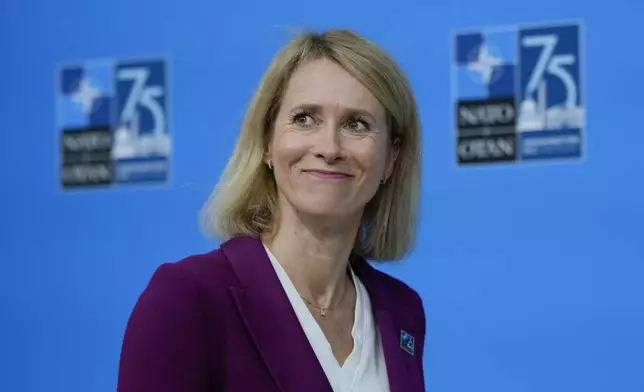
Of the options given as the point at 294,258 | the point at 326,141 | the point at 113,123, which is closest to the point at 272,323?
the point at 294,258

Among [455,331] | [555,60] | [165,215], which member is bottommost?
[455,331]

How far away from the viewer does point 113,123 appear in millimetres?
3004

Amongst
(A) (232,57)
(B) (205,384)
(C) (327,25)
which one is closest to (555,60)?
(C) (327,25)

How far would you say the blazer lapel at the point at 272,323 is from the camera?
1448 millimetres

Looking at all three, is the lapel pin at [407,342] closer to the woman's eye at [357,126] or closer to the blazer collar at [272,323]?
the blazer collar at [272,323]

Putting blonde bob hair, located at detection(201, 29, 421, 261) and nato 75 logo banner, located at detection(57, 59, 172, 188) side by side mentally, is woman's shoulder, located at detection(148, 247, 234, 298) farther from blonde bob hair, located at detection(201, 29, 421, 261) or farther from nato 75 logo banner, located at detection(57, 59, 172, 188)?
nato 75 logo banner, located at detection(57, 59, 172, 188)

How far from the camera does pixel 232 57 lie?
9.60ft

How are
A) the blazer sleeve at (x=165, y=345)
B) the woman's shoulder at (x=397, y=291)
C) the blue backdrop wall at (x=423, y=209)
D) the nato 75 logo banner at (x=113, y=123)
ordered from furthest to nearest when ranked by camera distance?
the nato 75 logo banner at (x=113, y=123) → the blue backdrop wall at (x=423, y=209) → the woman's shoulder at (x=397, y=291) → the blazer sleeve at (x=165, y=345)

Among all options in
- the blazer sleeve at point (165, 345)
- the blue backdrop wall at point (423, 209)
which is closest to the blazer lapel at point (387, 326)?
the blazer sleeve at point (165, 345)

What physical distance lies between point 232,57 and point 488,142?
756mm

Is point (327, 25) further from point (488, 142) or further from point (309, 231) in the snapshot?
point (309, 231)

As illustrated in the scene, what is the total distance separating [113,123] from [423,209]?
0.93 m

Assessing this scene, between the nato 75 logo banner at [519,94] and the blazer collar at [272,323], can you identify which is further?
the nato 75 logo banner at [519,94]

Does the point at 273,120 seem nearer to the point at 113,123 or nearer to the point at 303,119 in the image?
the point at 303,119
